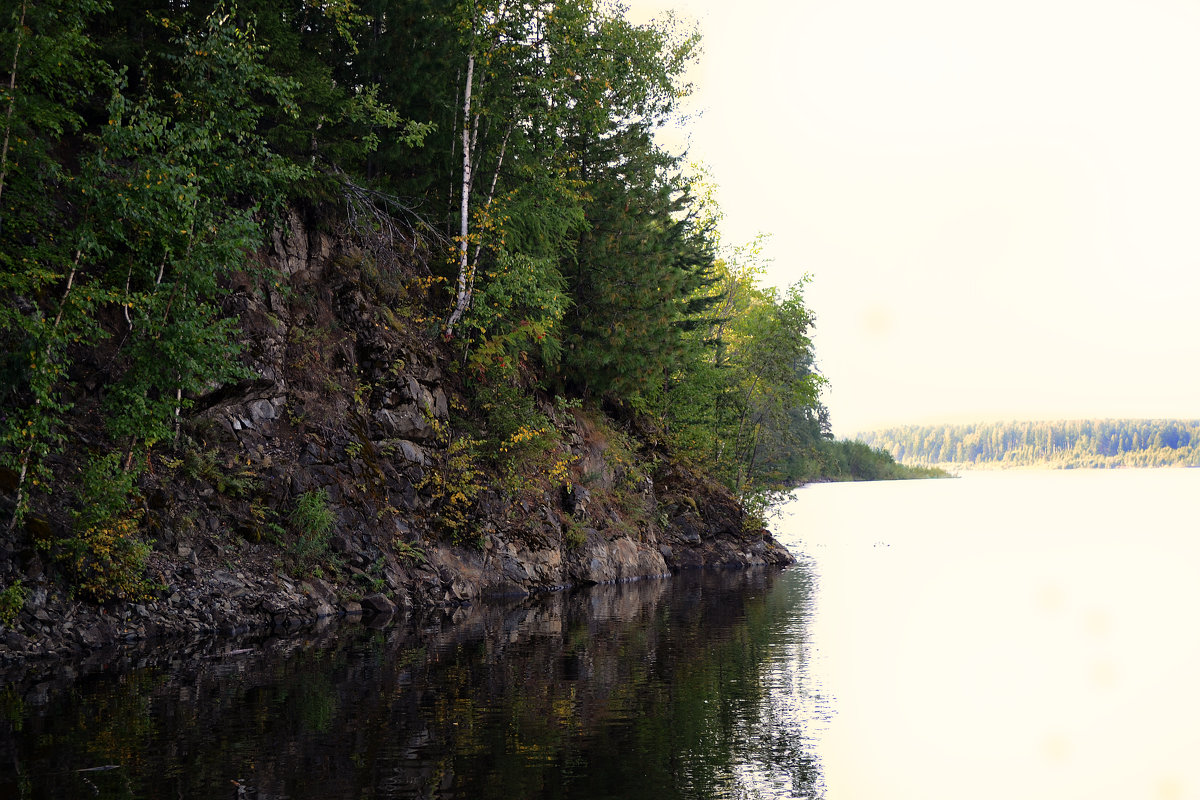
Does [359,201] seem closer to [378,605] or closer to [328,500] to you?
[328,500]

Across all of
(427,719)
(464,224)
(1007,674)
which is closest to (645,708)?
(427,719)

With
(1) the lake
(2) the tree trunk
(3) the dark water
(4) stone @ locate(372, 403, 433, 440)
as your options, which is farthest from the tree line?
(1) the lake

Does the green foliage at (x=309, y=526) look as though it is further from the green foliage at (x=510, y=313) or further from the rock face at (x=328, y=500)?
the green foliage at (x=510, y=313)

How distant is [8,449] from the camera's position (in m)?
16.3

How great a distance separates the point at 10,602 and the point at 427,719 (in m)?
8.31

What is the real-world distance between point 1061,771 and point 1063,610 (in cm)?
1578

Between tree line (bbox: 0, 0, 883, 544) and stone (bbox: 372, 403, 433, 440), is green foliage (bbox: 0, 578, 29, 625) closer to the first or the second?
tree line (bbox: 0, 0, 883, 544)

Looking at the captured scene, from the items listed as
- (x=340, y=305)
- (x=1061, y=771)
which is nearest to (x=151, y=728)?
(x=1061, y=771)

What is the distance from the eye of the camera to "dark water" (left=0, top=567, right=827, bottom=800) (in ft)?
31.7

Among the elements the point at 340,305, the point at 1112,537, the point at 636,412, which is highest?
the point at 340,305

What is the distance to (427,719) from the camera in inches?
483

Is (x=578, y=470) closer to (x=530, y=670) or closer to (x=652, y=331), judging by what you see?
(x=652, y=331)

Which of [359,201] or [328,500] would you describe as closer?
[328,500]

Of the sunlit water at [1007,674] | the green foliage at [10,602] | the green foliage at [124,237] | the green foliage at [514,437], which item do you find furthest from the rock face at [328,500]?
the sunlit water at [1007,674]
